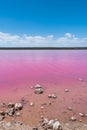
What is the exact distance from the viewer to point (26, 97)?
7.53 meters

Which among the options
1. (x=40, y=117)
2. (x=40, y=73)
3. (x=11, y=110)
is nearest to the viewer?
(x=40, y=117)

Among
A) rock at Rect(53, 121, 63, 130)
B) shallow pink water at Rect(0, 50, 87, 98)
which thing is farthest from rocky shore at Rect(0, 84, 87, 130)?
shallow pink water at Rect(0, 50, 87, 98)

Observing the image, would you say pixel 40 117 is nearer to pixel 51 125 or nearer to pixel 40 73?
pixel 51 125

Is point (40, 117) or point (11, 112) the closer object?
point (40, 117)

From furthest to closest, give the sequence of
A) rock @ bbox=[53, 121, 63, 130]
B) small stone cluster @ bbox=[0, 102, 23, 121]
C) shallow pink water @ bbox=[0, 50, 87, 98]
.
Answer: shallow pink water @ bbox=[0, 50, 87, 98], small stone cluster @ bbox=[0, 102, 23, 121], rock @ bbox=[53, 121, 63, 130]

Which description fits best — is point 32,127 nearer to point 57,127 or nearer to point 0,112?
point 57,127

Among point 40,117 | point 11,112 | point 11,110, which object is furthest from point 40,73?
point 40,117

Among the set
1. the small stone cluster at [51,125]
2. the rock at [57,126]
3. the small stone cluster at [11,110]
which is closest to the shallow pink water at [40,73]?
the small stone cluster at [11,110]

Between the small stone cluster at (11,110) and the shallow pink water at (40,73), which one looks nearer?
the small stone cluster at (11,110)

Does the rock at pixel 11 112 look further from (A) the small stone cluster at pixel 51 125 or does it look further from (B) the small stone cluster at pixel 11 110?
(A) the small stone cluster at pixel 51 125

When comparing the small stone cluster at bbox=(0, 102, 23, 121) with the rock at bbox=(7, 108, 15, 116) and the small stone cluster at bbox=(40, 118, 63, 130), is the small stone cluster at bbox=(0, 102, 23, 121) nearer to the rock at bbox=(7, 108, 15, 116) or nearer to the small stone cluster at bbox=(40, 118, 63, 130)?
the rock at bbox=(7, 108, 15, 116)

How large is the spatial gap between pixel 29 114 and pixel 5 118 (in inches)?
31.5

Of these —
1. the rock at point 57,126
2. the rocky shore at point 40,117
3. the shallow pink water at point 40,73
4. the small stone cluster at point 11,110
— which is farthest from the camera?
the shallow pink water at point 40,73

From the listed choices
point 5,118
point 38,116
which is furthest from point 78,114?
point 5,118
